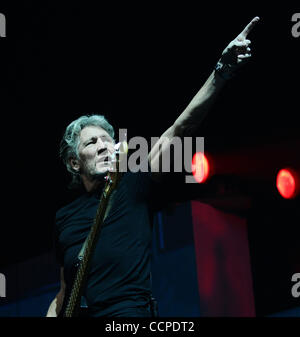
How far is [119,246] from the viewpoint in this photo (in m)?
1.96

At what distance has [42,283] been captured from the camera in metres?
5.91

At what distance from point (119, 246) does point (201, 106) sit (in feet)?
1.74

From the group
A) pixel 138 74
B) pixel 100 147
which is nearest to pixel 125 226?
pixel 100 147

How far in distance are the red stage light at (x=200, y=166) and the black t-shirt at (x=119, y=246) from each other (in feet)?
7.73

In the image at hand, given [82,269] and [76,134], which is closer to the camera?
[82,269]

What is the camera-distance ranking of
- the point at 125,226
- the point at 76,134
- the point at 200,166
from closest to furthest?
the point at 125,226 → the point at 76,134 → the point at 200,166

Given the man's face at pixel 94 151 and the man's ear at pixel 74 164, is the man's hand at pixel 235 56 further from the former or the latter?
the man's ear at pixel 74 164

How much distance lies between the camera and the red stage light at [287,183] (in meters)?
4.29

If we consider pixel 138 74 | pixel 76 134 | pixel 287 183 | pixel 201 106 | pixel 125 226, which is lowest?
pixel 125 226

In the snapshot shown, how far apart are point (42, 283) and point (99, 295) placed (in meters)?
4.18

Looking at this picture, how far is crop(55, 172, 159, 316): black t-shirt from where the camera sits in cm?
188

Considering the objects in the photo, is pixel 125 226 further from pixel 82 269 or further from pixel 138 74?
pixel 138 74

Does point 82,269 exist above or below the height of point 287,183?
below
